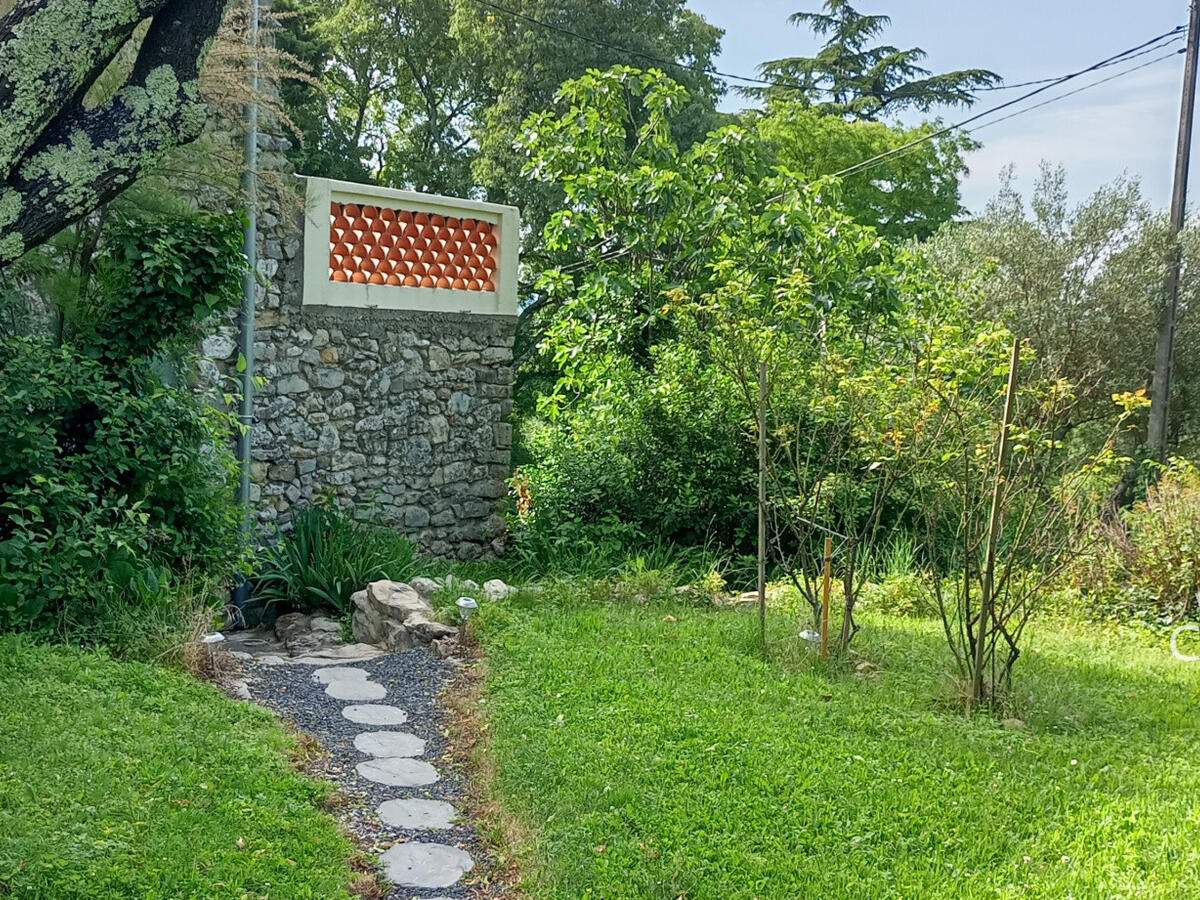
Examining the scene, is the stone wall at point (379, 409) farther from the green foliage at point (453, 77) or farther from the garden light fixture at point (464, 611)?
the green foliage at point (453, 77)

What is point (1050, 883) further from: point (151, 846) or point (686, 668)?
point (151, 846)

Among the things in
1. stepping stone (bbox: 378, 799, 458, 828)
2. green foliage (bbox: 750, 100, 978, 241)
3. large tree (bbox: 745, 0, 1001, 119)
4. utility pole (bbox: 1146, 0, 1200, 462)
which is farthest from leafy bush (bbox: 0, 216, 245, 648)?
large tree (bbox: 745, 0, 1001, 119)

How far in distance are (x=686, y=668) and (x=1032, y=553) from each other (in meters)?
1.71

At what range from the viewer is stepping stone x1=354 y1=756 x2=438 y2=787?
4133 mm

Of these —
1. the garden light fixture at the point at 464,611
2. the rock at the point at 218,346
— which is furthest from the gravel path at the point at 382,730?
the rock at the point at 218,346

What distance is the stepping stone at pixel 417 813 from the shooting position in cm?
375

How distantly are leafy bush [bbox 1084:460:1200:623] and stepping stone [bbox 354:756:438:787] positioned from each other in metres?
5.27

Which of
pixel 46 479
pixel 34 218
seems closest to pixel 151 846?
pixel 34 218

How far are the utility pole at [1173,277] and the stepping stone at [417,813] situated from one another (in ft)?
42.2

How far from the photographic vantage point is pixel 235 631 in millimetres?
7363

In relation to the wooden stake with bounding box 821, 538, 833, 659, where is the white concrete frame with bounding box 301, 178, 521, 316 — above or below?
above

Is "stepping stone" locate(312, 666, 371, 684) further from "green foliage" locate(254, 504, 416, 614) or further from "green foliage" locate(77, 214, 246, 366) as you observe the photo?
"green foliage" locate(77, 214, 246, 366)

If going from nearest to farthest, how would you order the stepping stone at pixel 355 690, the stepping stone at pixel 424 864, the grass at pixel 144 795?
the grass at pixel 144 795 → the stepping stone at pixel 424 864 → the stepping stone at pixel 355 690

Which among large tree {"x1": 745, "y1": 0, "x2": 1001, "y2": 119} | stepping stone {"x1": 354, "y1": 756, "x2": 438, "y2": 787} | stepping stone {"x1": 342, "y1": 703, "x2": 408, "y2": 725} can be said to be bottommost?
stepping stone {"x1": 354, "y1": 756, "x2": 438, "y2": 787}
